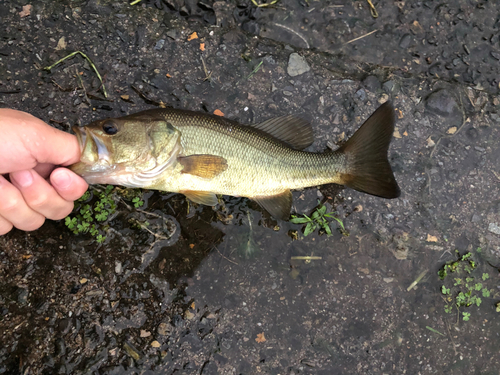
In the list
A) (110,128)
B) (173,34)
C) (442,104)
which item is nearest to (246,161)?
(110,128)

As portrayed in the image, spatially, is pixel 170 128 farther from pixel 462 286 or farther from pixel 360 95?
pixel 462 286

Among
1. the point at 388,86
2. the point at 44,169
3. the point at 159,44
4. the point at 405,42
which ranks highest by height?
the point at 405,42

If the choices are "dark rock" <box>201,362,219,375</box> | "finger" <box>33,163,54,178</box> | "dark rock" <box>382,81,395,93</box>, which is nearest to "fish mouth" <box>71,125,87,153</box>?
"finger" <box>33,163,54,178</box>

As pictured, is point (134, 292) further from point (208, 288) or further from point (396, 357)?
point (396, 357)

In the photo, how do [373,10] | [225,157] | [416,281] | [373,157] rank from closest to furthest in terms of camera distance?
1. [225,157]
2. [373,157]
3. [416,281]
4. [373,10]

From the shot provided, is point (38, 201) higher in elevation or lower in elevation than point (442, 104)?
lower

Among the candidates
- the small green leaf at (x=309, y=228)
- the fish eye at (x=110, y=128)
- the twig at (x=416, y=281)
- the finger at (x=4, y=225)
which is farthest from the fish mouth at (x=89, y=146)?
the twig at (x=416, y=281)

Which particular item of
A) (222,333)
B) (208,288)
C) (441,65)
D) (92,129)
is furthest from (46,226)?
(441,65)

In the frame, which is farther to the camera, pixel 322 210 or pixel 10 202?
pixel 322 210
